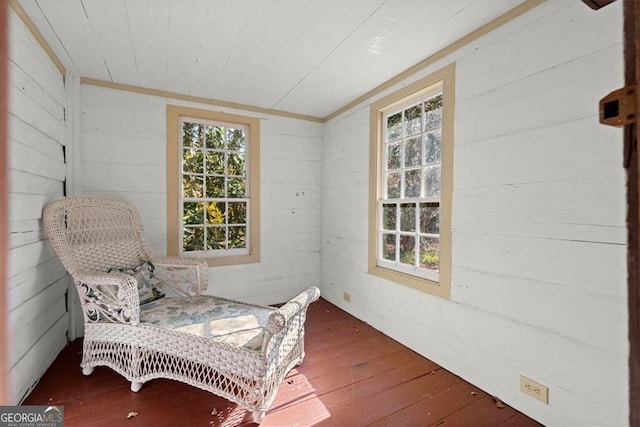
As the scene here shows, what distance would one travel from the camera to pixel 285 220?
3.56 metres

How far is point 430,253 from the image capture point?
235 centimetres

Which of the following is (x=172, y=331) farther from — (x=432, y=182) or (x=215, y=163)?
(x=432, y=182)

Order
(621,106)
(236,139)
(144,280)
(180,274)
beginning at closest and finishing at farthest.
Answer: (621,106) < (144,280) < (180,274) < (236,139)

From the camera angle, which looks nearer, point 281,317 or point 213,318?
point 281,317

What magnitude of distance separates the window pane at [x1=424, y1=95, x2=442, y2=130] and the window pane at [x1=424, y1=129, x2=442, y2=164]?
6 cm

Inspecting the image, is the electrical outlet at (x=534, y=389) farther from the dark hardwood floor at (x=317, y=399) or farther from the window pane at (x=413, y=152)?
the window pane at (x=413, y=152)

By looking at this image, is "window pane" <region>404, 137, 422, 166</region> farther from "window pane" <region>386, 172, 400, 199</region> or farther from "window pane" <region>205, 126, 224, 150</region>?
"window pane" <region>205, 126, 224, 150</region>

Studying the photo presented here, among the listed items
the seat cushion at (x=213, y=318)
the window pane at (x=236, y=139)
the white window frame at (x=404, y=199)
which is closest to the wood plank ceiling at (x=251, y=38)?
the white window frame at (x=404, y=199)

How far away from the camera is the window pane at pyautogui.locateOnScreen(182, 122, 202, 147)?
3.10m

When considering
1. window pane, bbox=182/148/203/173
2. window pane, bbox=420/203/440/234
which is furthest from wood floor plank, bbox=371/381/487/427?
window pane, bbox=182/148/203/173

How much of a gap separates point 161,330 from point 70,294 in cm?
137

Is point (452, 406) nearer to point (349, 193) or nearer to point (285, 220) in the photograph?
point (349, 193)

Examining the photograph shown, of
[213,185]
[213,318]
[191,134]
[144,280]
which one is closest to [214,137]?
[191,134]

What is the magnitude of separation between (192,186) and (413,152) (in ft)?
7.49
